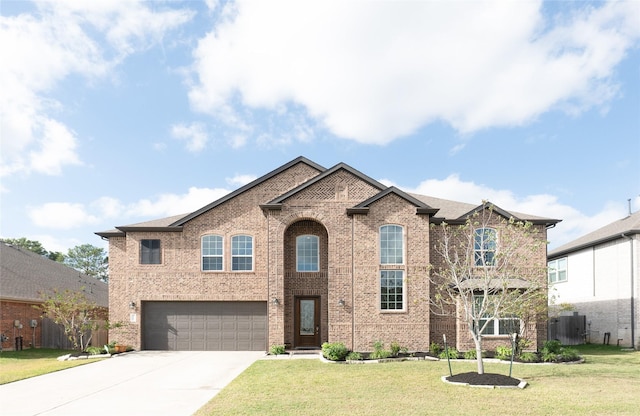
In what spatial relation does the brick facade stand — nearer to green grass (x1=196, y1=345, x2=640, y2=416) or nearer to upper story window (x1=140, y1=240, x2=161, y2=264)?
upper story window (x1=140, y1=240, x2=161, y2=264)

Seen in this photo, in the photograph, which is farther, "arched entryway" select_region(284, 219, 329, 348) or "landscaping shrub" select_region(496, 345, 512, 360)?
"arched entryway" select_region(284, 219, 329, 348)

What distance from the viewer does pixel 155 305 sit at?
23.3 meters

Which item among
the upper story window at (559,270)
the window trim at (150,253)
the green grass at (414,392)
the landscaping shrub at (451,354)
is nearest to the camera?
the green grass at (414,392)

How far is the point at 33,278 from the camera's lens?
26.8m

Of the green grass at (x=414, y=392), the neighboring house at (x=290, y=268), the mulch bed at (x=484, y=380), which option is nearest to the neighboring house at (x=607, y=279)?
the neighboring house at (x=290, y=268)

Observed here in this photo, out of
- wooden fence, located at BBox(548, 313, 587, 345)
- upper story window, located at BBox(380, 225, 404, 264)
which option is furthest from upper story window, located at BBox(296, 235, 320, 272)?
wooden fence, located at BBox(548, 313, 587, 345)

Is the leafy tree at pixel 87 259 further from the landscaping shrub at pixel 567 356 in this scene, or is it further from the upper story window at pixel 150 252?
the landscaping shrub at pixel 567 356

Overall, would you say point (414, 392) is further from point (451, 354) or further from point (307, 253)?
point (307, 253)

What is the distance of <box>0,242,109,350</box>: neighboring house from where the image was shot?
23.4m

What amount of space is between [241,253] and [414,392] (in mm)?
12395

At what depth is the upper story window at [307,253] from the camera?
22.7 meters

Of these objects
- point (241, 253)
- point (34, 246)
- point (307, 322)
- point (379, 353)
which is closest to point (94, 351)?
point (241, 253)

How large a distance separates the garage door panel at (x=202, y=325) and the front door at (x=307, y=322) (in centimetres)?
162

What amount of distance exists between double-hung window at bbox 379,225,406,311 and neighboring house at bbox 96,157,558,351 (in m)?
0.04
